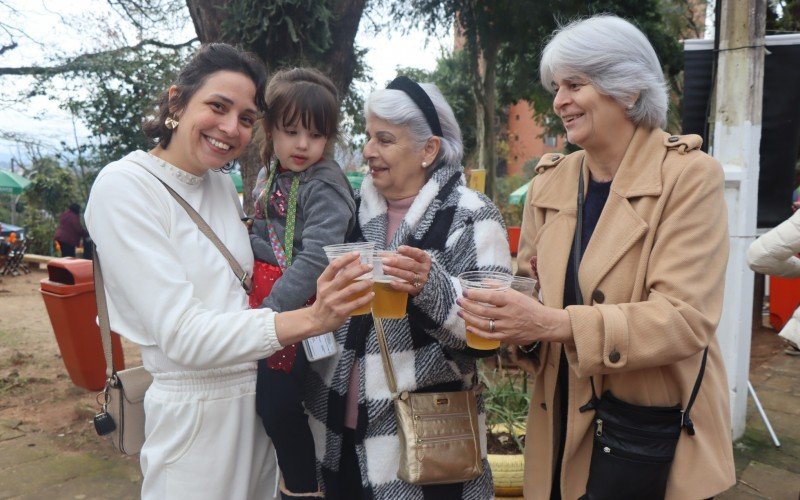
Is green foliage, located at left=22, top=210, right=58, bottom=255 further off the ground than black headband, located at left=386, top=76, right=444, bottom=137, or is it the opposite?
black headband, located at left=386, top=76, right=444, bottom=137

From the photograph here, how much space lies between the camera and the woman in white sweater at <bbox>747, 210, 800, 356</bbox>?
3.20 meters

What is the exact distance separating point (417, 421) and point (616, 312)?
68 centimetres

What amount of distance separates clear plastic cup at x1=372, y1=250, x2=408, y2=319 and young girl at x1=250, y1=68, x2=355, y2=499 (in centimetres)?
29

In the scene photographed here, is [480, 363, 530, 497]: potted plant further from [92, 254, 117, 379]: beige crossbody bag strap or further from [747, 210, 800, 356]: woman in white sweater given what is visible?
[92, 254, 117, 379]: beige crossbody bag strap

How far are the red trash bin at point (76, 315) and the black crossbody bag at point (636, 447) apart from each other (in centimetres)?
380

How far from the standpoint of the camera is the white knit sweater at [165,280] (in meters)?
1.59

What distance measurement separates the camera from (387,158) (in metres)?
2.11

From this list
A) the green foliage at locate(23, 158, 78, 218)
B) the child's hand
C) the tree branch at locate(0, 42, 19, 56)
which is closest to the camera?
the child's hand

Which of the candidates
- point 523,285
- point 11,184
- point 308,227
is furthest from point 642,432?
point 11,184

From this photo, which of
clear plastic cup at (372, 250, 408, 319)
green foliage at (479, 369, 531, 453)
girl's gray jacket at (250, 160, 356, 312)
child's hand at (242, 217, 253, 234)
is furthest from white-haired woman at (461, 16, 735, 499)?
green foliage at (479, 369, 531, 453)

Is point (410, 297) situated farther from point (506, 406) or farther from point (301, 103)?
point (506, 406)

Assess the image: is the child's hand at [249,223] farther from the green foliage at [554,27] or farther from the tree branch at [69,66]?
the tree branch at [69,66]

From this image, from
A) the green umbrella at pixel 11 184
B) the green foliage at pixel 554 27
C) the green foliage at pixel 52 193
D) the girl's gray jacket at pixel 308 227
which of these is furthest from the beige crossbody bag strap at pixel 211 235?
the green umbrella at pixel 11 184

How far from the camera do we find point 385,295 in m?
1.71
